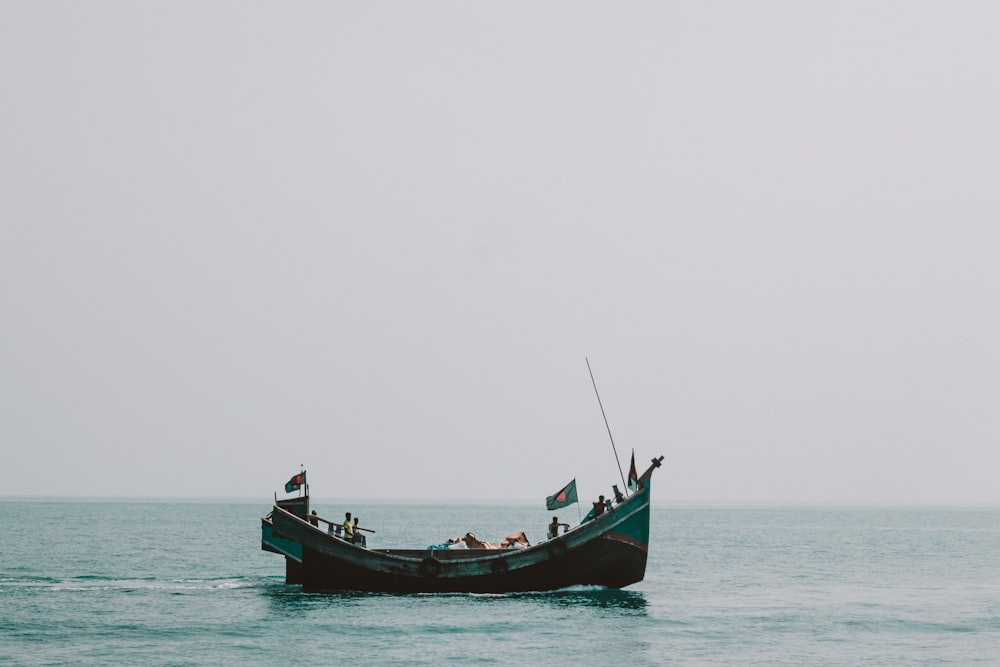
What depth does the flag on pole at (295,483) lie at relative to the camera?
40.8 m

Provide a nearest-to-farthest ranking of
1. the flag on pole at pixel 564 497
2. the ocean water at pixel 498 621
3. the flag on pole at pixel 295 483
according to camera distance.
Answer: the ocean water at pixel 498 621 < the flag on pole at pixel 564 497 < the flag on pole at pixel 295 483

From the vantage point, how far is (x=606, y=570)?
128 ft

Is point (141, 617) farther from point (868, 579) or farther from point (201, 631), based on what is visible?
point (868, 579)

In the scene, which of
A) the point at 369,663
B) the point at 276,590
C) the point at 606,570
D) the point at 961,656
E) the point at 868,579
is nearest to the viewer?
the point at 369,663

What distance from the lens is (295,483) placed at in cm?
4084

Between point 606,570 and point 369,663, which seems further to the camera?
point 606,570

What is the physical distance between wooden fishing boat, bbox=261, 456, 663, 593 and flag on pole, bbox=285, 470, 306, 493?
1161 mm

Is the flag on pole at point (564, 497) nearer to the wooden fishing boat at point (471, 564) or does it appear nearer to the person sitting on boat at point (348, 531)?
the wooden fishing boat at point (471, 564)

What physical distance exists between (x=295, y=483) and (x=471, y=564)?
7397 mm

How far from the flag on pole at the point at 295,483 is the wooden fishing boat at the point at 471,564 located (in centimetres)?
116

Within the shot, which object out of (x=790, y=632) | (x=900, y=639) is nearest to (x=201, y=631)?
(x=790, y=632)

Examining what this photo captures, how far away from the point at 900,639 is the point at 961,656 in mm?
3519

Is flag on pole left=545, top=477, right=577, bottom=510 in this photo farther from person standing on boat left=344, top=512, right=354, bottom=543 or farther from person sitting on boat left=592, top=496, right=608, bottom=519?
person standing on boat left=344, top=512, right=354, bottom=543

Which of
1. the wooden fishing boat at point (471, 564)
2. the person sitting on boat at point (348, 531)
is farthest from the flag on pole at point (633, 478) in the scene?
the person sitting on boat at point (348, 531)
